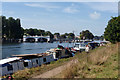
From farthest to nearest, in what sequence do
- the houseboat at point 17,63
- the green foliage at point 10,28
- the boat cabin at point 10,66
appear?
1. the green foliage at point 10,28
2. the houseboat at point 17,63
3. the boat cabin at point 10,66

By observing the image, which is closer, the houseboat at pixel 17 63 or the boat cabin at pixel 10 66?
the boat cabin at pixel 10 66

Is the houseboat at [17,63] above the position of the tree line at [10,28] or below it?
below

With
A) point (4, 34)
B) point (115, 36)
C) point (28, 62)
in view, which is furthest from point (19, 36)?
point (28, 62)

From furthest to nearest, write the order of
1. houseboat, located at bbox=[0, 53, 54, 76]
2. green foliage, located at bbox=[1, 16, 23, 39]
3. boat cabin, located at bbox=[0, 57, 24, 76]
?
green foliage, located at bbox=[1, 16, 23, 39] < houseboat, located at bbox=[0, 53, 54, 76] < boat cabin, located at bbox=[0, 57, 24, 76]

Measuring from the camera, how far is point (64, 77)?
1057 cm

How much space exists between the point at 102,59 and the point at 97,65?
96cm

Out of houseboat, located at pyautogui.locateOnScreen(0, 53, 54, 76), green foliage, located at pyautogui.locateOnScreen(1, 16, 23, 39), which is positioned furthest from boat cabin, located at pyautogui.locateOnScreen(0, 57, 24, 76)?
green foliage, located at pyautogui.locateOnScreen(1, 16, 23, 39)

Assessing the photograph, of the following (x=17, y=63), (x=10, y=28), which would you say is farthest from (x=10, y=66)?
(x=10, y=28)

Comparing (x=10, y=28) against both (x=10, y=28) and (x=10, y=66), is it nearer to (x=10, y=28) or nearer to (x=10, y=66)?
(x=10, y=28)

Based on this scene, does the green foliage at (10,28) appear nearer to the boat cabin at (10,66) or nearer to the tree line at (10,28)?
the tree line at (10,28)

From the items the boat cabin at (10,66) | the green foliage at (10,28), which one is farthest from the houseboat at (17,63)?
the green foliage at (10,28)

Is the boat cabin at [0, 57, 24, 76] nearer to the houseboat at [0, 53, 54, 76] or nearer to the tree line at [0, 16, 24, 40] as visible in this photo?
the houseboat at [0, 53, 54, 76]

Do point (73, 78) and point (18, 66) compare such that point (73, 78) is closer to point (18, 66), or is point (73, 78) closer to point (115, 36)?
point (18, 66)

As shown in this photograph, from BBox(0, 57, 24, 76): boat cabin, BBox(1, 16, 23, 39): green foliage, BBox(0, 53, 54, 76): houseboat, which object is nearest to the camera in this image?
BBox(0, 57, 24, 76): boat cabin
